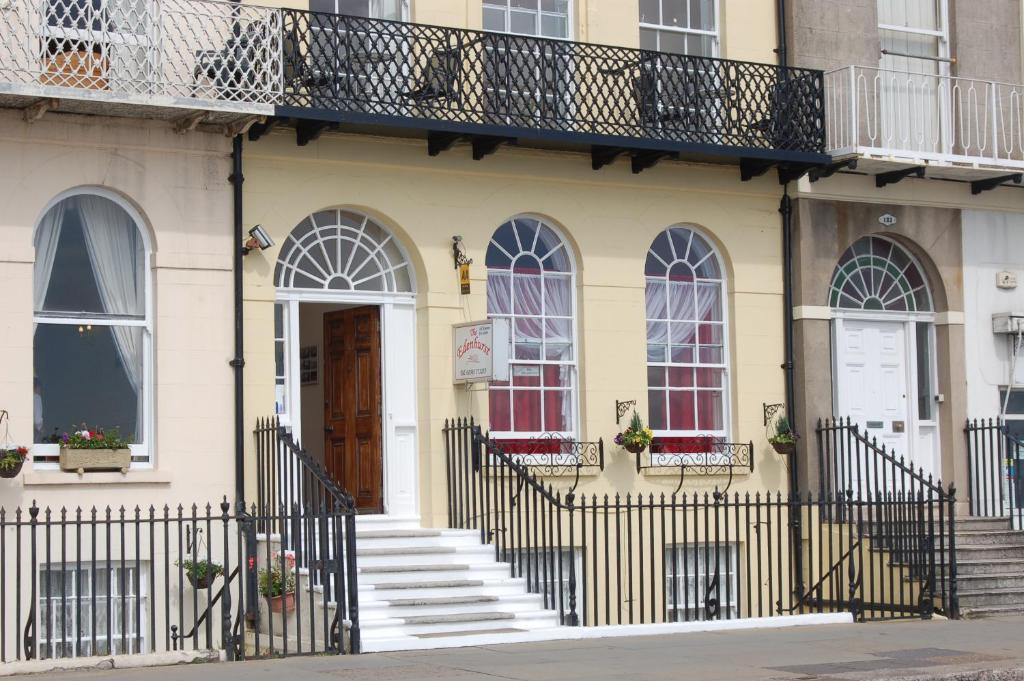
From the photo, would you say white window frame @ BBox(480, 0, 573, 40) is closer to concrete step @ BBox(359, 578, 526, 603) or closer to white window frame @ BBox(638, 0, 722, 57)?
white window frame @ BBox(638, 0, 722, 57)

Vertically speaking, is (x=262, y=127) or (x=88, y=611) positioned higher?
(x=262, y=127)

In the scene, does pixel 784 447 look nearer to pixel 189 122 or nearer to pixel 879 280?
pixel 879 280

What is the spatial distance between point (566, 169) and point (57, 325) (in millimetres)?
5599

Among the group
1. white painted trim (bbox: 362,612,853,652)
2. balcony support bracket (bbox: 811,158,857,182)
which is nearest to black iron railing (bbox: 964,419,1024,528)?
balcony support bracket (bbox: 811,158,857,182)

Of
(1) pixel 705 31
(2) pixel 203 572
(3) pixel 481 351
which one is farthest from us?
(1) pixel 705 31

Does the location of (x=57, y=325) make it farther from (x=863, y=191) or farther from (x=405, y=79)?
(x=863, y=191)

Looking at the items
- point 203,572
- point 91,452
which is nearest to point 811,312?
point 203,572

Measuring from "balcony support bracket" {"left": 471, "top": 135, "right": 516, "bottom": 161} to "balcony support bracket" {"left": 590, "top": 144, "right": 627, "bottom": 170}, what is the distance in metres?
1.01

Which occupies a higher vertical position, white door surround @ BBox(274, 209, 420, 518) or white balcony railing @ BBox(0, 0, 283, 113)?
white balcony railing @ BBox(0, 0, 283, 113)

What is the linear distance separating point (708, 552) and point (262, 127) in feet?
19.3

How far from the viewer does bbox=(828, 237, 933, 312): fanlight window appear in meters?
18.6

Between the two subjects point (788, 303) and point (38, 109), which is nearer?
point (38, 109)

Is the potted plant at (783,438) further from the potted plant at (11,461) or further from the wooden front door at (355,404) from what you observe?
the potted plant at (11,461)

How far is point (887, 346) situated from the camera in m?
18.8
